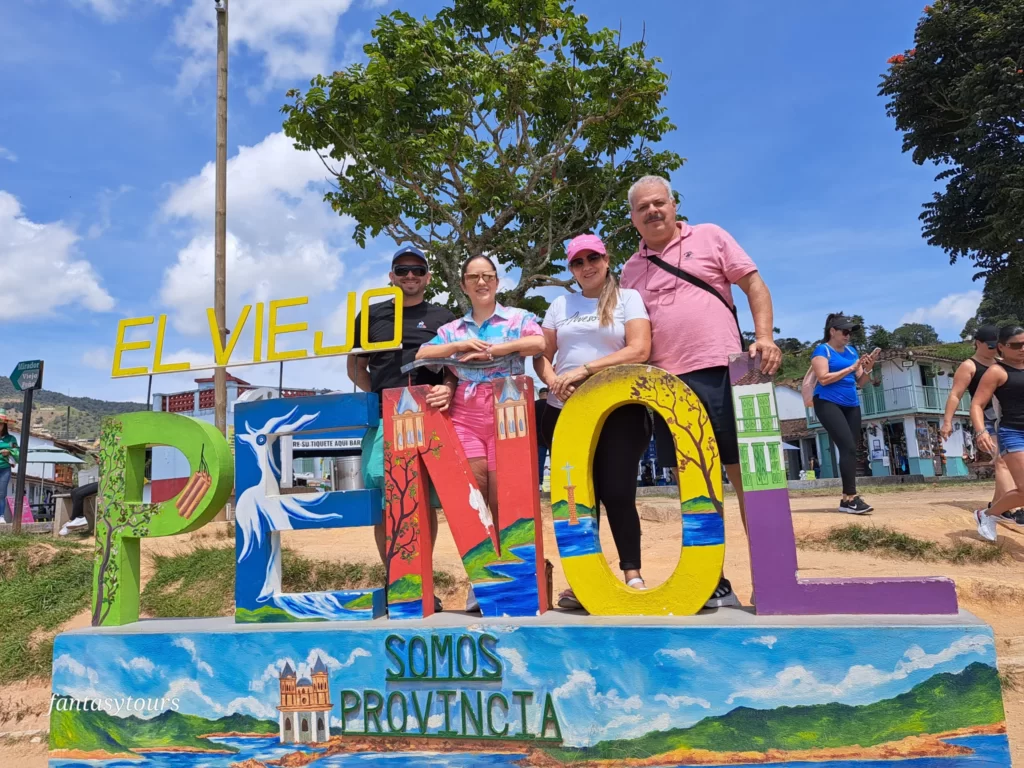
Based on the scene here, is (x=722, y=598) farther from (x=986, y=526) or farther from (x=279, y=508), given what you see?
(x=986, y=526)

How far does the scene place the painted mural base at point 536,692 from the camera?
105 inches

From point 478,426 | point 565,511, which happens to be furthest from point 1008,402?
point 478,426

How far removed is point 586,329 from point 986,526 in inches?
207

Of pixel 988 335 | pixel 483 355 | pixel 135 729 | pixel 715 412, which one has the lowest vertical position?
pixel 135 729

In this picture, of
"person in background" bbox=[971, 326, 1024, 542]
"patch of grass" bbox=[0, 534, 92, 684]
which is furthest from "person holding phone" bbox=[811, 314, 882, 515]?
"patch of grass" bbox=[0, 534, 92, 684]

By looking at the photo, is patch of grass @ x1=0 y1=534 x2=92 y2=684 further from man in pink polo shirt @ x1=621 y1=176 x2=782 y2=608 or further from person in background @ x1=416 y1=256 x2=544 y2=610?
man in pink polo shirt @ x1=621 y1=176 x2=782 y2=608

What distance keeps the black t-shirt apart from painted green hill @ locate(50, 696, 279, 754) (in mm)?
1882

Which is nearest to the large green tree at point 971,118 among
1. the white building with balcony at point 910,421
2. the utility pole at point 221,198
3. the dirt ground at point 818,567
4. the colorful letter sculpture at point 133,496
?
the white building with balcony at point 910,421

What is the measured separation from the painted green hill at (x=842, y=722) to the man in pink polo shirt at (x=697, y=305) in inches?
23.9

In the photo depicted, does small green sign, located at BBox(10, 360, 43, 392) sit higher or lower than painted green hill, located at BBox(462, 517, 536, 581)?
higher

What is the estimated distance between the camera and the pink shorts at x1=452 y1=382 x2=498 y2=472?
3648 millimetres

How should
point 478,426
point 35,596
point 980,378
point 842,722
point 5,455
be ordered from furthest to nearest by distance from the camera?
point 5,455, point 35,596, point 980,378, point 478,426, point 842,722

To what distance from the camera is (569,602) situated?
3527mm

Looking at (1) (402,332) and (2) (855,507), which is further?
(2) (855,507)
